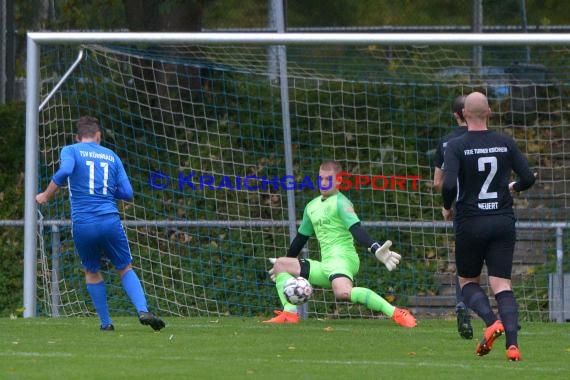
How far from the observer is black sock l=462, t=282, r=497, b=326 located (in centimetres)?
873

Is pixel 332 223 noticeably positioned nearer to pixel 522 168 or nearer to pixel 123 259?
pixel 123 259

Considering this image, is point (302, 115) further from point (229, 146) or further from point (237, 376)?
point (237, 376)

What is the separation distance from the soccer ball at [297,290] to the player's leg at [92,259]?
1.63m

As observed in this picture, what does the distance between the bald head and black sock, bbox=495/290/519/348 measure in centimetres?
110

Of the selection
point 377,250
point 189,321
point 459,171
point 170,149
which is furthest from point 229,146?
→ point 459,171

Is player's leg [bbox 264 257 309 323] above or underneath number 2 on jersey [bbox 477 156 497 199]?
underneath

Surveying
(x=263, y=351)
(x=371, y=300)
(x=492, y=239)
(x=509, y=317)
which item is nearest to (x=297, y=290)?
(x=371, y=300)

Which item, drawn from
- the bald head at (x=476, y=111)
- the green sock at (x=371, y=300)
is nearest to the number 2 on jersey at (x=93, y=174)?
the green sock at (x=371, y=300)

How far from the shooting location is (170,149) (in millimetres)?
15875

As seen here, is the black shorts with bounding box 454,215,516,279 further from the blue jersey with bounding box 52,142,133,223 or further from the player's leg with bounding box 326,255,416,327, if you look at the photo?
the blue jersey with bounding box 52,142,133,223

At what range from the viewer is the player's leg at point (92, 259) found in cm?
1073

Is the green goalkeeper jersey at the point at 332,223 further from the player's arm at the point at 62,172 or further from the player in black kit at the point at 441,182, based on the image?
the player's arm at the point at 62,172

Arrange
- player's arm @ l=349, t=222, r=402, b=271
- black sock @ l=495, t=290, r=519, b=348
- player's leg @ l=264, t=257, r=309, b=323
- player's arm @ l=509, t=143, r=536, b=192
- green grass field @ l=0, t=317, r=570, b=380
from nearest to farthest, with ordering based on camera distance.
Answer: green grass field @ l=0, t=317, r=570, b=380 → black sock @ l=495, t=290, r=519, b=348 → player's arm @ l=509, t=143, r=536, b=192 → player's arm @ l=349, t=222, r=402, b=271 → player's leg @ l=264, t=257, r=309, b=323

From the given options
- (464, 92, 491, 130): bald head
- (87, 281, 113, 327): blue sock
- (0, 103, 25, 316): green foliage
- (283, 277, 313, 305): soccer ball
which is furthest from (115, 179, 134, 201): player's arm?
(0, 103, 25, 316): green foliage
